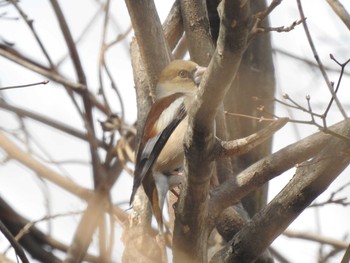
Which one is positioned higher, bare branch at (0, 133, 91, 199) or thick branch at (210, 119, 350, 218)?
bare branch at (0, 133, 91, 199)

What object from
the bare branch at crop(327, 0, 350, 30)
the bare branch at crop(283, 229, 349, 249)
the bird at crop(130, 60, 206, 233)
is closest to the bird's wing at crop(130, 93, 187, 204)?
the bird at crop(130, 60, 206, 233)

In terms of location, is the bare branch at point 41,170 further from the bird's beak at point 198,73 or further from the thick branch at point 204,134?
the bird's beak at point 198,73

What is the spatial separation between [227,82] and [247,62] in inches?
131

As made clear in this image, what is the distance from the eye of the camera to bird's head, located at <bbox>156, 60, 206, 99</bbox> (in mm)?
5436

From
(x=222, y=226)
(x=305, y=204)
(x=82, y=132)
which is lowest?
(x=305, y=204)

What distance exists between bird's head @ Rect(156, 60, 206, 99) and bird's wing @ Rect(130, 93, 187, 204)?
0.31 m

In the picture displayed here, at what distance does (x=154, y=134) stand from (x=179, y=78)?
37.5 inches

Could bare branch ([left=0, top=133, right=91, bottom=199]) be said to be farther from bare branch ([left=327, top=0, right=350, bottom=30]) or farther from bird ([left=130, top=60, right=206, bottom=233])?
bare branch ([left=327, top=0, right=350, bottom=30])

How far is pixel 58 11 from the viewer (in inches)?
195

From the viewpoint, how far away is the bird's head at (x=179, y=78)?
214 inches

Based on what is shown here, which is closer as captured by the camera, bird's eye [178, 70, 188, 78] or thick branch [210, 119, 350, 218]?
thick branch [210, 119, 350, 218]

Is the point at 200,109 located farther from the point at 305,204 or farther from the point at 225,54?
the point at 305,204

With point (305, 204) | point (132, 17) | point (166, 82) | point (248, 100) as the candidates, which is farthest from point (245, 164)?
point (305, 204)

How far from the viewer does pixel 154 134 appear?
16.1ft
